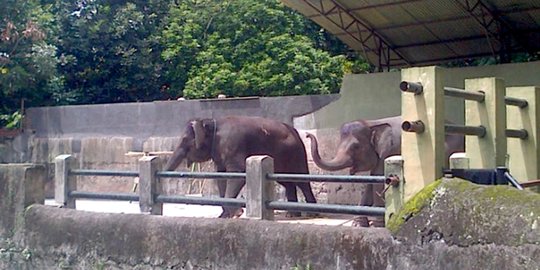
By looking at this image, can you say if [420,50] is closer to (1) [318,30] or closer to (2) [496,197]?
(1) [318,30]

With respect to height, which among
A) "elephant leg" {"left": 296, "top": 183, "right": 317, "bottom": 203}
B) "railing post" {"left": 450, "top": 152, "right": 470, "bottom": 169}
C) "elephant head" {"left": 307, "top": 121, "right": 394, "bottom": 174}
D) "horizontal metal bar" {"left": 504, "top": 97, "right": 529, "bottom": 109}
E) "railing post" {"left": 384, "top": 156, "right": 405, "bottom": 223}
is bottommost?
"elephant leg" {"left": 296, "top": 183, "right": 317, "bottom": 203}

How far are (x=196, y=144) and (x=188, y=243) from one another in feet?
12.4

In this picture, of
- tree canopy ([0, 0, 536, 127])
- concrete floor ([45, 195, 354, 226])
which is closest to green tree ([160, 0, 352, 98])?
tree canopy ([0, 0, 536, 127])

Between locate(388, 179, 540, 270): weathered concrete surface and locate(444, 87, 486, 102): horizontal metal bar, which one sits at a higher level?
locate(444, 87, 486, 102): horizontal metal bar

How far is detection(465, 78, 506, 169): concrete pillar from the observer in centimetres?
700

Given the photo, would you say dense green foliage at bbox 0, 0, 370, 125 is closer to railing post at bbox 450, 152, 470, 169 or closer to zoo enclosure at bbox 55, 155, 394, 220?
zoo enclosure at bbox 55, 155, 394, 220

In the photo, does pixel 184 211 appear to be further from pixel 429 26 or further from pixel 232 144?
pixel 429 26

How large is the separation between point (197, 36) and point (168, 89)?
5.78 ft

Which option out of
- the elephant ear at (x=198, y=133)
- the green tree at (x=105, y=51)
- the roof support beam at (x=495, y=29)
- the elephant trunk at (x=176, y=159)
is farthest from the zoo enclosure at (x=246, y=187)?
the green tree at (x=105, y=51)

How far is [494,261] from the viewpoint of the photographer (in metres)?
5.61

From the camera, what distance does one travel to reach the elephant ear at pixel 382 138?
1092cm

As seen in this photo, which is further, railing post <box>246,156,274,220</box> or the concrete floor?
the concrete floor

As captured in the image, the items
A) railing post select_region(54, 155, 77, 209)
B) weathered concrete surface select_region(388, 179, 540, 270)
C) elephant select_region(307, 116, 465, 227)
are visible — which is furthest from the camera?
elephant select_region(307, 116, 465, 227)

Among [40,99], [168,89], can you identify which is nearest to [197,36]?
[168,89]
